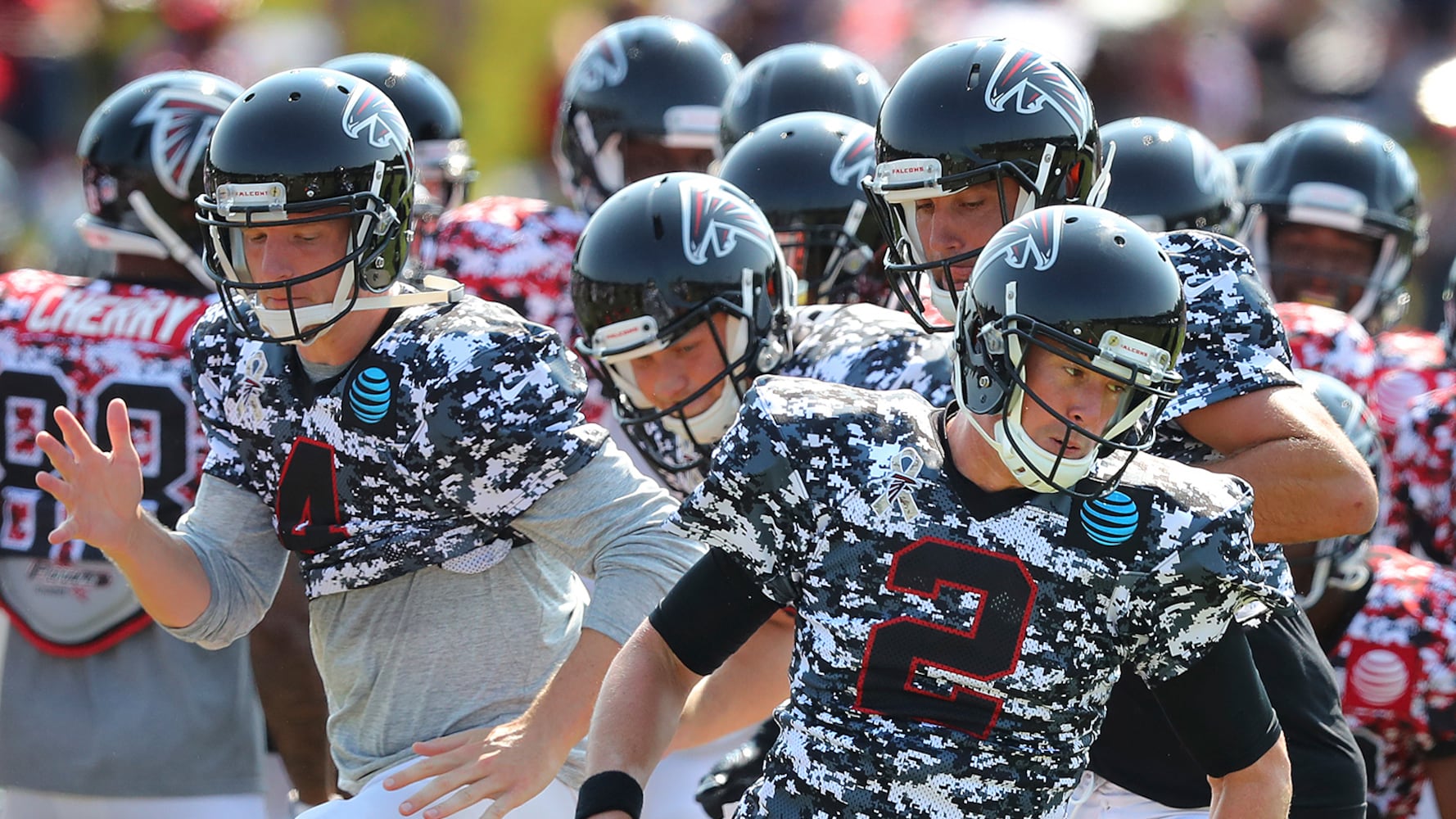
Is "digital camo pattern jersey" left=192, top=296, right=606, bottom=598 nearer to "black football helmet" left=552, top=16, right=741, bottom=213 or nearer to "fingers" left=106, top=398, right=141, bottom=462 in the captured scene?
"fingers" left=106, top=398, right=141, bottom=462

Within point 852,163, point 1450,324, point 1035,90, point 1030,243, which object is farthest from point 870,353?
point 1450,324

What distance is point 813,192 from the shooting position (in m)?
4.69

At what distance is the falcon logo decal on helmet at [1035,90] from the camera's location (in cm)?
353

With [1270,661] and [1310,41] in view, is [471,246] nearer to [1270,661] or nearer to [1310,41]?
[1270,661]

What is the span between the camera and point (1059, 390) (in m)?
2.80

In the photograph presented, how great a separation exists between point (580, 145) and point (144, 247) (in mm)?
1579

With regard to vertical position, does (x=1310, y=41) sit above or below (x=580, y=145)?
below

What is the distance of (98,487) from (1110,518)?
189cm

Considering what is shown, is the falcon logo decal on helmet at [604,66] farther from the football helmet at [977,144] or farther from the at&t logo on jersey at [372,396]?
the at&t logo on jersey at [372,396]

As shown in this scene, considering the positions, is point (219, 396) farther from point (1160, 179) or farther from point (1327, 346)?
point (1327, 346)

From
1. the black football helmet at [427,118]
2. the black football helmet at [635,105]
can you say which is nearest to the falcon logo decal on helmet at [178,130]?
the black football helmet at [427,118]

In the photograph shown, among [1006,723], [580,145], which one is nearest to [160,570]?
[1006,723]

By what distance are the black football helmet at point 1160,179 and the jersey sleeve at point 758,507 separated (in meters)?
1.98

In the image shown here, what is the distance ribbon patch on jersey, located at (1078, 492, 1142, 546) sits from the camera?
2719 mm
